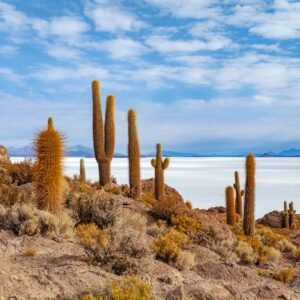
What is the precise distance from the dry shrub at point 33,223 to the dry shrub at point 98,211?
151cm

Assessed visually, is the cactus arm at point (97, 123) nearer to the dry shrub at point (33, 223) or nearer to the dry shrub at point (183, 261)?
the dry shrub at point (33, 223)

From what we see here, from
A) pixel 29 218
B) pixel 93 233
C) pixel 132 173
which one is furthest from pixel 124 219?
pixel 132 173

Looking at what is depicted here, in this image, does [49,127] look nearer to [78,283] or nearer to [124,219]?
[124,219]

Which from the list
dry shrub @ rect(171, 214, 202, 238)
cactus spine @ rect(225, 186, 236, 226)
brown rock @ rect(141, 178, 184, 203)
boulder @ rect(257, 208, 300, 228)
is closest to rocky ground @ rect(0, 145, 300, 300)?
dry shrub @ rect(171, 214, 202, 238)

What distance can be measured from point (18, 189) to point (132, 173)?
8206 millimetres

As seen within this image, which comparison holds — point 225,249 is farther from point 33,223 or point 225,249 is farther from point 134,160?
point 134,160

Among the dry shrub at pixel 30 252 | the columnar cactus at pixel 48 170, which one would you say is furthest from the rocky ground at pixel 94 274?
the columnar cactus at pixel 48 170

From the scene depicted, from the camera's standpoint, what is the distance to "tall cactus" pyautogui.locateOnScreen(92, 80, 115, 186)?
2208 centimetres

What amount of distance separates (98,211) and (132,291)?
6466 millimetres

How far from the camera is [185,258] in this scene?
32.6 feet

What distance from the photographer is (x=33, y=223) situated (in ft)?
33.8

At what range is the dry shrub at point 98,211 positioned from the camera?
12570 mm

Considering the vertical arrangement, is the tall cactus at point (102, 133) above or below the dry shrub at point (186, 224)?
above

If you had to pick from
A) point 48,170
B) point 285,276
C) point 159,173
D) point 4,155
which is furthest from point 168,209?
point 4,155
